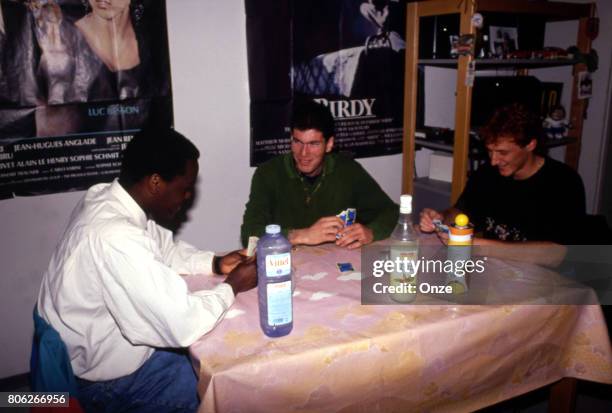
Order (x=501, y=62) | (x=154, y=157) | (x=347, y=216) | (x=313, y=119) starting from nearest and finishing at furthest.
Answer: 1. (x=154, y=157)
2. (x=347, y=216)
3. (x=313, y=119)
4. (x=501, y=62)

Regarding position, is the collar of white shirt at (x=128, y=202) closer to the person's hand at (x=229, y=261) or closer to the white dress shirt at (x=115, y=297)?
the white dress shirt at (x=115, y=297)

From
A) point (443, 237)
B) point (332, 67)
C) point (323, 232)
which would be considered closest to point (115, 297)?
point (323, 232)

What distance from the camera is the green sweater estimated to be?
→ 2.39 m

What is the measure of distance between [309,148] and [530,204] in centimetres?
98

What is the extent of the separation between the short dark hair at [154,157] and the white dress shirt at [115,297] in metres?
0.07

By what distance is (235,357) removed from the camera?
1254 mm

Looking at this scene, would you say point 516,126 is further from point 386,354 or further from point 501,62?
point 386,354

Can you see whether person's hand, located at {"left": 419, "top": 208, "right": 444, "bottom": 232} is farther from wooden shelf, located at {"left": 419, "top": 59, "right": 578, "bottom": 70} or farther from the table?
wooden shelf, located at {"left": 419, "top": 59, "right": 578, "bottom": 70}

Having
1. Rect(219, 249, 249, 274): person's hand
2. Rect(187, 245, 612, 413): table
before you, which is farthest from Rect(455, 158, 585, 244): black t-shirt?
Rect(219, 249, 249, 274): person's hand

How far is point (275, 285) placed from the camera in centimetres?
126

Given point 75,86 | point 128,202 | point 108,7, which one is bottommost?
point 128,202

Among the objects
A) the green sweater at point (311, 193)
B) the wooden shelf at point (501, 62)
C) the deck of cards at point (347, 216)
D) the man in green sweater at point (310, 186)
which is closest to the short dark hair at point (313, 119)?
the man in green sweater at point (310, 186)

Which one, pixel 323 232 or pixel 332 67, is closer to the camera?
pixel 323 232

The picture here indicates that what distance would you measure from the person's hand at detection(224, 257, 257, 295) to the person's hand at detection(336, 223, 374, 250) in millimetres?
456
